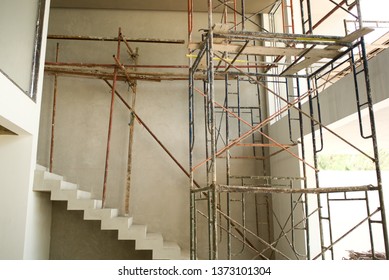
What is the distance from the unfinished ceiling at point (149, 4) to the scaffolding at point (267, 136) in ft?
0.65

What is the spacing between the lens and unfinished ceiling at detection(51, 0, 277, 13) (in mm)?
8133

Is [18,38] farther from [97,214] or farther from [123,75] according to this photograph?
[97,214]

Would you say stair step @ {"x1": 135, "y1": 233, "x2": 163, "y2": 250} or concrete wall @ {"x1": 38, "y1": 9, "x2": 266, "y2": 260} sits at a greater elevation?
concrete wall @ {"x1": 38, "y1": 9, "x2": 266, "y2": 260}

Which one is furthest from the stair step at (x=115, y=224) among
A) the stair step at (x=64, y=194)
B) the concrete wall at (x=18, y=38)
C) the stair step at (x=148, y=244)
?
the concrete wall at (x=18, y=38)

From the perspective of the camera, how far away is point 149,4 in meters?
8.27

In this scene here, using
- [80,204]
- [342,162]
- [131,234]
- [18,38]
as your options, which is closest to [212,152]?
[131,234]

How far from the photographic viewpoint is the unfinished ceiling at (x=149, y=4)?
26.7ft

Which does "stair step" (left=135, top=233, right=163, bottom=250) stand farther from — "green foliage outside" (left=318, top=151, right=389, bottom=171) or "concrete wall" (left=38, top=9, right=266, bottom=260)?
"green foliage outside" (left=318, top=151, right=389, bottom=171)

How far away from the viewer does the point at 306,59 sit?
5020 millimetres

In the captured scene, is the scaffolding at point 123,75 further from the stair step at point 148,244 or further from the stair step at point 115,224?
the stair step at point 148,244

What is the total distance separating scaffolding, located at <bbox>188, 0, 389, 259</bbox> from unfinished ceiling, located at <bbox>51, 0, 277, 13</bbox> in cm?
20

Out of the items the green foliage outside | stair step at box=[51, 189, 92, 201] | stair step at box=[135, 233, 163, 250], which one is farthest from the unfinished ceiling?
the green foliage outside

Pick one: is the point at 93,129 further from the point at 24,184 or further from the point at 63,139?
the point at 24,184

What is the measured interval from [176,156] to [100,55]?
10.5 feet
